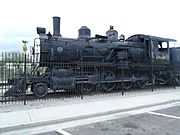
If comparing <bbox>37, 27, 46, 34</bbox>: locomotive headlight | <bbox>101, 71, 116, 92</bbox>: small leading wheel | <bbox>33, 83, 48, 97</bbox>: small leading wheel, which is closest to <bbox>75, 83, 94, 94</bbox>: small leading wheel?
<bbox>101, 71, 116, 92</bbox>: small leading wheel

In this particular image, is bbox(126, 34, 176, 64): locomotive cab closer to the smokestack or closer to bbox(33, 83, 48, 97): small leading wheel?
the smokestack

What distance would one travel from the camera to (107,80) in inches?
543

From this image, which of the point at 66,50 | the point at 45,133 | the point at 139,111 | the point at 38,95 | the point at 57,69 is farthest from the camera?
the point at 66,50

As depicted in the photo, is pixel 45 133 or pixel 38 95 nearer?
pixel 45 133

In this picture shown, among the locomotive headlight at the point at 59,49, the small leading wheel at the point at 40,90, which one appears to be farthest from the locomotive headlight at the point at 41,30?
the small leading wheel at the point at 40,90

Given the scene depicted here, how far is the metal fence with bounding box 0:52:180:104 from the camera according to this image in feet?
33.7

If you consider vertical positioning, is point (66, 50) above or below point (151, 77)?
above

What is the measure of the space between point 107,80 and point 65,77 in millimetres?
3054

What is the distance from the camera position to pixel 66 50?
12875 millimetres

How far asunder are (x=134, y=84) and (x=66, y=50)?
19.0 ft

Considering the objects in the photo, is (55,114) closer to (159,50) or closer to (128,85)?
(128,85)

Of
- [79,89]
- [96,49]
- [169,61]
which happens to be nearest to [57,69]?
[79,89]

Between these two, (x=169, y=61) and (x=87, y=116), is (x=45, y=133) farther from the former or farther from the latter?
(x=169, y=61)

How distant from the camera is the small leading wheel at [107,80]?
13.8 m
